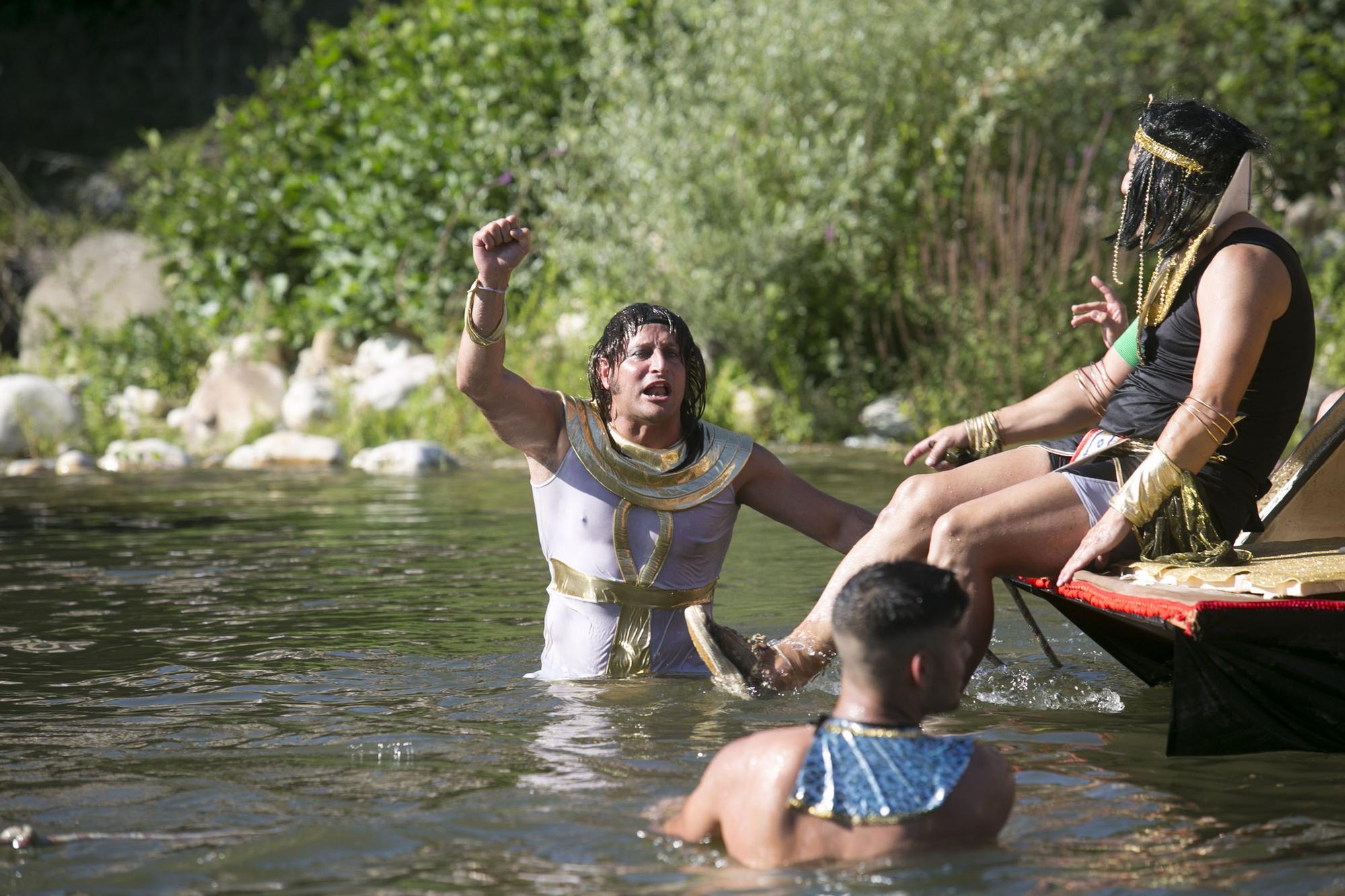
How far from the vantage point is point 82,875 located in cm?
323

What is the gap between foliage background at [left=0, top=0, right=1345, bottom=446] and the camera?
12.2 meters

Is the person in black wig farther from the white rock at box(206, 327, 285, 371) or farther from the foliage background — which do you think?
the white rock at box(206, 327, 285, 371)

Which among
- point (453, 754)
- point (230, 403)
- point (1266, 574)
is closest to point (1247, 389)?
point (1266, 574)

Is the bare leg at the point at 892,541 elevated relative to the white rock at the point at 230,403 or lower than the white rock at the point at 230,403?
lower

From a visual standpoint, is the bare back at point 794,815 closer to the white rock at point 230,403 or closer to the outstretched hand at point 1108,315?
the outstretched hand at point 1108,315

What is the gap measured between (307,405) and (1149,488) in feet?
35.3

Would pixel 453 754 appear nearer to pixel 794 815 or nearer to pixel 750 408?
pixel 794 815

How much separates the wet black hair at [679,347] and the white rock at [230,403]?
31.7ft

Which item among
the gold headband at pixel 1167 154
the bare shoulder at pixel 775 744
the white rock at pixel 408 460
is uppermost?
the gold headband at pixel 1167 154

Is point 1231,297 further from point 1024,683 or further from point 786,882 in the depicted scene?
point 786,882

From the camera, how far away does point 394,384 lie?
1388cm

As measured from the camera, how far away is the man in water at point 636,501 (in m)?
4.81

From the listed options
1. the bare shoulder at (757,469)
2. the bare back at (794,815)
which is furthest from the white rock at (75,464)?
the bare back at (794,815)

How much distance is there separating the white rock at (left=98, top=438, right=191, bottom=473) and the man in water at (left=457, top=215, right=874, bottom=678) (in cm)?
860
